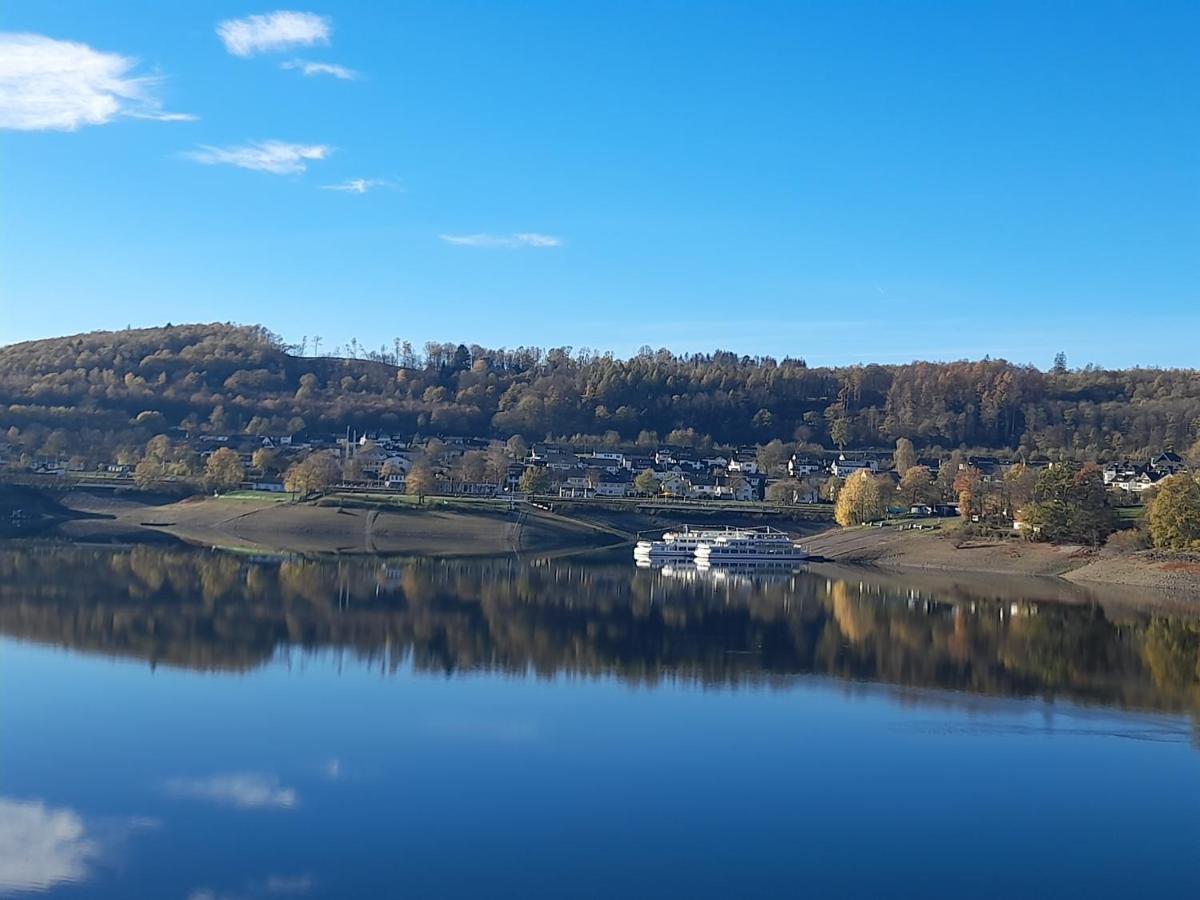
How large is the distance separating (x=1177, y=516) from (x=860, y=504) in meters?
21.7

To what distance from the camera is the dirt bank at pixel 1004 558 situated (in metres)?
46.8

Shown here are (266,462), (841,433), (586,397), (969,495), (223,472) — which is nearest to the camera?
(969,495)

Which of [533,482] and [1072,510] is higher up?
[533,482]

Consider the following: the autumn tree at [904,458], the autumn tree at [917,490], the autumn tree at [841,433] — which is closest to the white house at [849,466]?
the autumn tree at [904,458]

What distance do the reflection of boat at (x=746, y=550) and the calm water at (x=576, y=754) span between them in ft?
76.9

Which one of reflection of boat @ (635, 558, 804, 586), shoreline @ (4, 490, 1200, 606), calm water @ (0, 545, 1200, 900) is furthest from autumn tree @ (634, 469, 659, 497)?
calm water @ (0, 545, 1200, 900)

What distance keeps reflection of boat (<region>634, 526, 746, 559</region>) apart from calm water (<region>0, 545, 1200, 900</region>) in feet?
76.3

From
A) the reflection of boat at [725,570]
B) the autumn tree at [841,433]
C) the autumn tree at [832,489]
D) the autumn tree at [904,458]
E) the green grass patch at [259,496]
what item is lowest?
the reflection of boat at [725,570]

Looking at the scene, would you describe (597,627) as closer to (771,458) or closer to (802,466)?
(802,466)

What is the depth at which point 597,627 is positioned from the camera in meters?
31.3

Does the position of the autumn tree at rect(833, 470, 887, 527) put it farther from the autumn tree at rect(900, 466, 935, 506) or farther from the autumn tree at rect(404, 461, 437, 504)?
the autumn tree at rect(404, 461, 437, 504)

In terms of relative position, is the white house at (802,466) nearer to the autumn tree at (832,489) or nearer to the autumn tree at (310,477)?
the autumn tree at (832,489)

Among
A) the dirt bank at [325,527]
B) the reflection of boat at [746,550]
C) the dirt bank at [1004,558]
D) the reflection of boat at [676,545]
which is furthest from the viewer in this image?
the dirt bank at [325,527]

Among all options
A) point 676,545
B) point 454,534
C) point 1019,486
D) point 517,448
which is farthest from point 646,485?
point 1019,486
